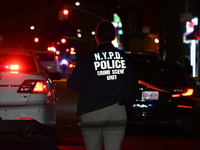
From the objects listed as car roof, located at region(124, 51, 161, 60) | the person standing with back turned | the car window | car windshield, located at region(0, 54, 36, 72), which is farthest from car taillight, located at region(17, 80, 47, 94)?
the car window

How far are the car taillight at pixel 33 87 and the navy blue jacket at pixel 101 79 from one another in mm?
2604

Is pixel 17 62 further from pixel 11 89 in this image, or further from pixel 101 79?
pixel 101 79

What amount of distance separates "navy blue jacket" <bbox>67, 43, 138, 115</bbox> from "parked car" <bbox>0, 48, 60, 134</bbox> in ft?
8.22

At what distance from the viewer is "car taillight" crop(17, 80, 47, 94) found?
27.9ft

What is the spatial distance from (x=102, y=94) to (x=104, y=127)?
1.05ft

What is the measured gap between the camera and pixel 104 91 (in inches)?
234

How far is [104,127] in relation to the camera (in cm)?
598

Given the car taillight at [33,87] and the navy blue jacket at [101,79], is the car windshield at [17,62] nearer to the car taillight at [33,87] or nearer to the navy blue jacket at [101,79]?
the car taillight at [33,87]

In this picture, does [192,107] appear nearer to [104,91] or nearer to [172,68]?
[172,68]

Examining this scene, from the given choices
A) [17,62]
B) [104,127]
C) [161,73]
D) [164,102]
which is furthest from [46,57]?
[104,127]

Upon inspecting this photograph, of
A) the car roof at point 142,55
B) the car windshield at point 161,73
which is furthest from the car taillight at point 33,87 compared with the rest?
the car roof at point 142,55

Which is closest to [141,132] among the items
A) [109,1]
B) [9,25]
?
[109,1]

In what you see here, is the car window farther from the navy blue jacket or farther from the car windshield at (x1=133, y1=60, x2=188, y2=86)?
the navy blue jacket

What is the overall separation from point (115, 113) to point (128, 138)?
5739 mm
